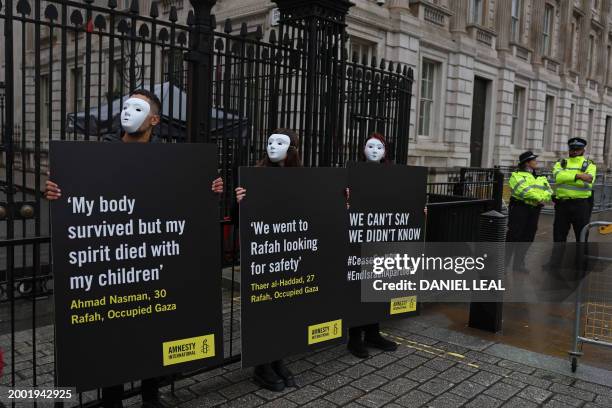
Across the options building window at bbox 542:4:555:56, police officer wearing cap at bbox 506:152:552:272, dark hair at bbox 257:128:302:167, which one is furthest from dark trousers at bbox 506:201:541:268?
building window at bbox 542:4:555:56

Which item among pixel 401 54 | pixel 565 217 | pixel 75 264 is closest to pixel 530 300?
pixel 565 217

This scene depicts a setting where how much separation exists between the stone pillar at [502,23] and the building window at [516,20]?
1.40 m

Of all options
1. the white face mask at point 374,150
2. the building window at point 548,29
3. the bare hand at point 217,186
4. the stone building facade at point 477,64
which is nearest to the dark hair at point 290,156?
the bare hand at point 217,186

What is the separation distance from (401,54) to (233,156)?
11.2m

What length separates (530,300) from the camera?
658cm

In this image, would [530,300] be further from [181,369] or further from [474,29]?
[474,29]

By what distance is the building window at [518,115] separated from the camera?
23344mm

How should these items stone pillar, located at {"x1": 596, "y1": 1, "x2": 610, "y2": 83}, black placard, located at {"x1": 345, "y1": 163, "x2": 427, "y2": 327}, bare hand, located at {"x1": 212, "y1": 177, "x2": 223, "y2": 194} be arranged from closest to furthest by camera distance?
→ bare hand, located at {"x1": 212, "y1": 177, "x2": 223, "y2": 194} < black placard, located at {"x1": 345, "y1": 163, "x2": 427, "y2": 327} < stone pillar, located at {"x1": 596, "y1": 1, "x2": 610, "y2": 83}

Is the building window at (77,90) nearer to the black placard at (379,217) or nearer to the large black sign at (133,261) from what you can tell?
the large black sign at (133,261)

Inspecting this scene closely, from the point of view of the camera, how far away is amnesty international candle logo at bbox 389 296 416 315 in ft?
15.3

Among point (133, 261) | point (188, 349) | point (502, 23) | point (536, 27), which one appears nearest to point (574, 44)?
point (536, 27)

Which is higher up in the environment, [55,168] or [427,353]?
[55,168]

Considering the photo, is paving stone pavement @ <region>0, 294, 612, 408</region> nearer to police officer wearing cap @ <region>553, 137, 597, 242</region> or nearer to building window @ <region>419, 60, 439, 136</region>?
police officer wearing cap @ <region>553, 137, 597, 242</region>

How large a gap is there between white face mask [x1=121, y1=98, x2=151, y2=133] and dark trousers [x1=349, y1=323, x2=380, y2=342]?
8.45ft
